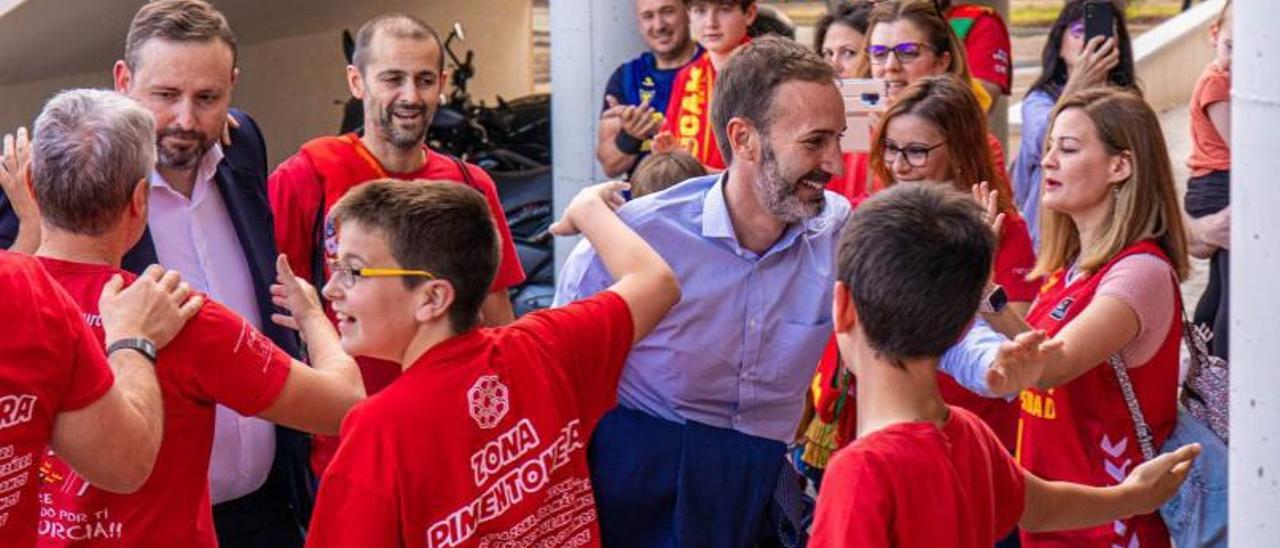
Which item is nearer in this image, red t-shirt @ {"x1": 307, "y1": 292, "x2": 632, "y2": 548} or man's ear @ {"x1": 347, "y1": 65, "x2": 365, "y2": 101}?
red t-shirt @ {"x1": 307, "y1": 292, "x2": 632, "y2": 548}

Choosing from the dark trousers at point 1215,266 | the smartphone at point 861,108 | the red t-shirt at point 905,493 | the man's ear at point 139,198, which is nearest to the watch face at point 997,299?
the red t-shirt at point 905,493

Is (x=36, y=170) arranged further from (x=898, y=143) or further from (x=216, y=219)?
(x=898, y=143)

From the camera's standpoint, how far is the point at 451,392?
3514mm

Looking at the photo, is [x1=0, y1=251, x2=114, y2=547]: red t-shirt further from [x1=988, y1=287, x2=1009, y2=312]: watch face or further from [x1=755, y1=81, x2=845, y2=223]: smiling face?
[x1=988, y1=287, x2=1009, y2=312]: watch face

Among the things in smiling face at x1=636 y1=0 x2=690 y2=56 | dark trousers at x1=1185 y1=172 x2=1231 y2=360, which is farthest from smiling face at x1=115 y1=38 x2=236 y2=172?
dark trousers at x1=1185 y1=172 x2=1231 y2=360

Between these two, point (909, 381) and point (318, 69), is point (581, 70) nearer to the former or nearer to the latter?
point (318, 69)

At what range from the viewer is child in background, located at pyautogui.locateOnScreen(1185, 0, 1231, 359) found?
23.4 feet

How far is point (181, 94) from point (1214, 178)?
13.3ft

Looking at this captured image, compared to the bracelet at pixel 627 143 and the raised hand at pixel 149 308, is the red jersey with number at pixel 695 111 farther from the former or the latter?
the raised hand at pixel 149 308

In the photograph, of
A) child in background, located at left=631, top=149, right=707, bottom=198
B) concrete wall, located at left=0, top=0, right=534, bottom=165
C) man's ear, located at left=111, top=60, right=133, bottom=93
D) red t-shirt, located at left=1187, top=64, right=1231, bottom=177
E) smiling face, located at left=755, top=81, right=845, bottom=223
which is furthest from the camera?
concrete wall, located at left=0, top=0, right=534, bottom=165

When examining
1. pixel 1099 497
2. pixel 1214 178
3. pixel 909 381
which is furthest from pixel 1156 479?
pixel 1214 178

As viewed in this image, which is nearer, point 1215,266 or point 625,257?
point 625,257

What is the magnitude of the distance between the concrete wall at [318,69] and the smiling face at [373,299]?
7.39 metres

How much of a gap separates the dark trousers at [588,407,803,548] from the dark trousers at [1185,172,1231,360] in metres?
3.31
